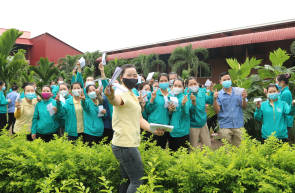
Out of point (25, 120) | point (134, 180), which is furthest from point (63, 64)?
point (134, 180)

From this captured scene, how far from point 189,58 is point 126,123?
15.3m

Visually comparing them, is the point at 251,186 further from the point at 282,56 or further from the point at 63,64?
the point at 63,64

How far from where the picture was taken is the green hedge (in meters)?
2.24

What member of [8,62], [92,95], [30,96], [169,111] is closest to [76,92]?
[92,95]

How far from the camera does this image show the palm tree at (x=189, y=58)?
16.8 meters

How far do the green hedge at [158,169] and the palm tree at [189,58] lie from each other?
1437 cm

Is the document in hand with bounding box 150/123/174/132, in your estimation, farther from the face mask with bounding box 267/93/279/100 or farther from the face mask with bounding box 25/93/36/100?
the face mask with bounding box 25/93/36/100

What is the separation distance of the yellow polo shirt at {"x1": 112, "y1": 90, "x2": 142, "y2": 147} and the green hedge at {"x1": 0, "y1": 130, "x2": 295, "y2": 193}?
1.04 feet

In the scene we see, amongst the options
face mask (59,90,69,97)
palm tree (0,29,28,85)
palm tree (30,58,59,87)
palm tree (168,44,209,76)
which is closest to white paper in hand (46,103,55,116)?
face mask (59,90,69,97)

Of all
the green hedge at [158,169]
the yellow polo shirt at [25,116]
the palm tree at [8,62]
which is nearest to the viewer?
the green hedge at [158,169]

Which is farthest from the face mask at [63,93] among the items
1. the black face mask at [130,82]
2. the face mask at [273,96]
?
the face mask at [273,96]

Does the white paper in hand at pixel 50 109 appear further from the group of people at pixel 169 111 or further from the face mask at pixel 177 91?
the face mask at pixel 177 91

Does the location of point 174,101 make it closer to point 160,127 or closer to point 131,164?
point 160,127

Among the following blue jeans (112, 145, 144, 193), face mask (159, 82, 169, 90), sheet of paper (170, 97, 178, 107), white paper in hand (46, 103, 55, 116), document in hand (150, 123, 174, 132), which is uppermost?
face mask (159, 82, 169, 90)
